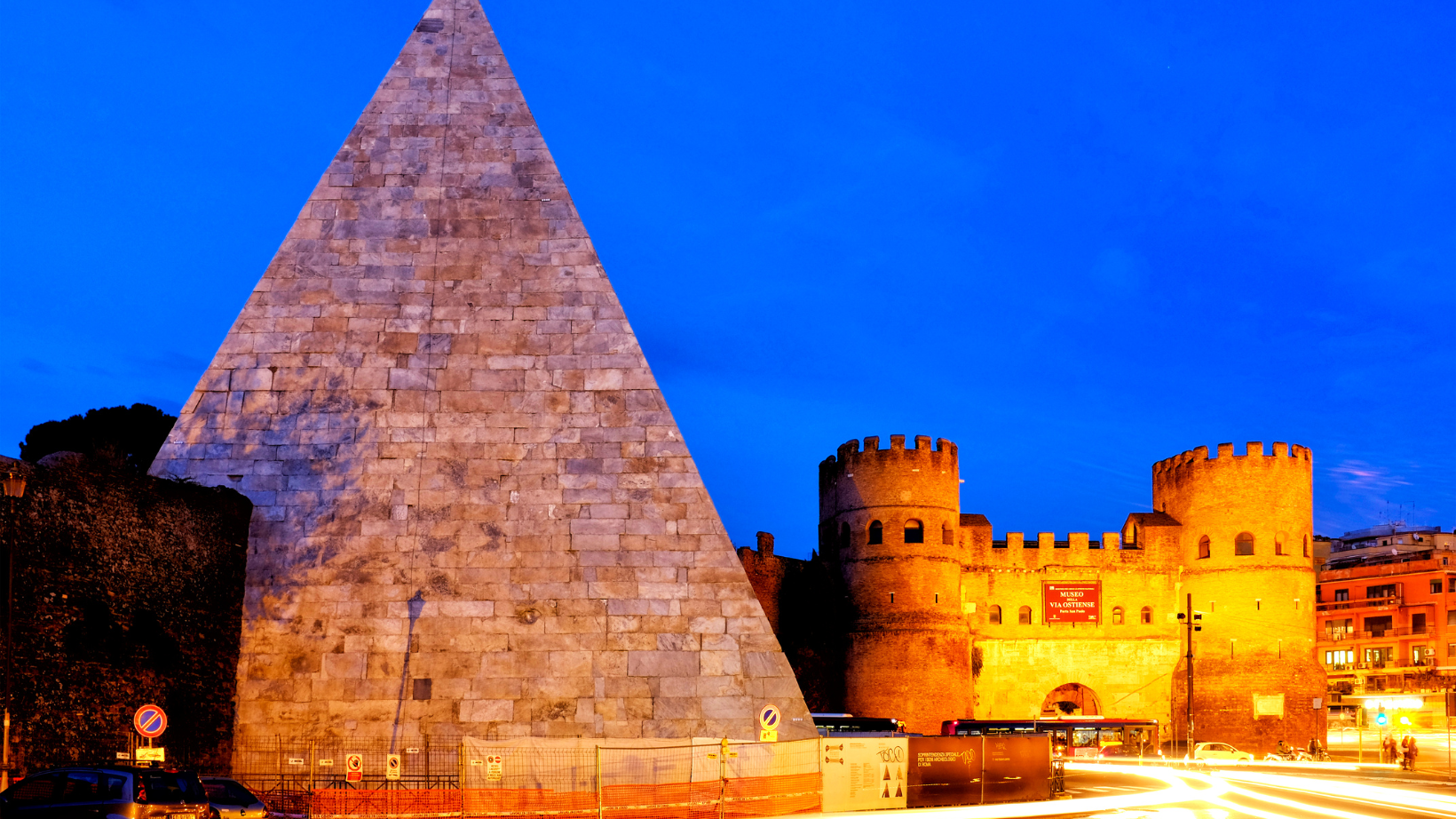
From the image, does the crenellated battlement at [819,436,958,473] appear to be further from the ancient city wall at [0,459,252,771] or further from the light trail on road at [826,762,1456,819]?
the ancient city wall at [0,459,252,771]

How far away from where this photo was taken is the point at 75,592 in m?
15.5

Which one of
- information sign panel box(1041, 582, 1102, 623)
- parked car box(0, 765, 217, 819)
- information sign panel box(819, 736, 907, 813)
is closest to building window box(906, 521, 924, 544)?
information sign panel box(1041, 582, 1102, 623)

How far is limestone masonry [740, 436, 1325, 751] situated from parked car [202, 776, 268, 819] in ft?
112

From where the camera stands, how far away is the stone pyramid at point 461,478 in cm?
Answer: 1692

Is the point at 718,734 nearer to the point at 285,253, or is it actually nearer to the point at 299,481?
the point at 299,481

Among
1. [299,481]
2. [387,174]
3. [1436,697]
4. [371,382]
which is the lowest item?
[1436,697]

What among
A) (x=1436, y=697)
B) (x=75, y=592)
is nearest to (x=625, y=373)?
(x=75, y=592)

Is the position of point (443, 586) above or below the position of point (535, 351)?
below

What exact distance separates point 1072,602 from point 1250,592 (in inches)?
234

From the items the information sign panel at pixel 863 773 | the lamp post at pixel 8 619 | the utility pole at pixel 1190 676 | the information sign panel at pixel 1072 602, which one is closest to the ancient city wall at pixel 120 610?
the lamp post at pixel 8 619

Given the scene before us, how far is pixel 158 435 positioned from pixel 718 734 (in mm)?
25265

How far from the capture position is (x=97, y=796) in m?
12.4

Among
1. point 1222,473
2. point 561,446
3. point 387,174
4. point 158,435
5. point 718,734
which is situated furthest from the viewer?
point 1222,473

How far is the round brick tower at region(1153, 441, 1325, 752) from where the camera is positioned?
160 feet
